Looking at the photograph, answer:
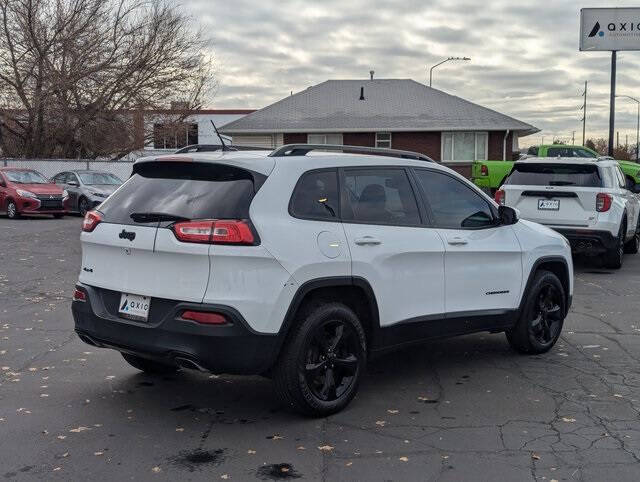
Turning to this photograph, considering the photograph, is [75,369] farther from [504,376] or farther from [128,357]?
[504,376]

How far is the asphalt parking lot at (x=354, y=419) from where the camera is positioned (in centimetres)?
445

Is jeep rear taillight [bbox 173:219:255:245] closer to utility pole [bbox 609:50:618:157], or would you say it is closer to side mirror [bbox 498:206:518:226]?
side mirror [bbox 498:206:518:226]

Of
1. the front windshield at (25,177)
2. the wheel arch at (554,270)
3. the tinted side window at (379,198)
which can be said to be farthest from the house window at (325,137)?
the tinted side window at (379,198)

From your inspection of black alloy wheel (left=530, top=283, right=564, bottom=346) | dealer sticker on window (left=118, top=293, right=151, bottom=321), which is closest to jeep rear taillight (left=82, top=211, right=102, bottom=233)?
dealer sticker on window (left=118, top=293, right=151, bottom=321)

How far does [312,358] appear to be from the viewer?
206 inches

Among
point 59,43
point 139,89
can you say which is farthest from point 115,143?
point 59,43

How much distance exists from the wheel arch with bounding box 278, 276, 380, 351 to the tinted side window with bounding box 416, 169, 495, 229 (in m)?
0.98

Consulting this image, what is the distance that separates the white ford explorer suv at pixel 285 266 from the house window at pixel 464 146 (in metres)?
32.9

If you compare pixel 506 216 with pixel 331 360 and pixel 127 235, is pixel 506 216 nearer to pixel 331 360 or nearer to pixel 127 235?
pixel 331 360

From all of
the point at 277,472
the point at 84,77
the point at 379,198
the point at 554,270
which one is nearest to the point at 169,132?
the point at 84,77

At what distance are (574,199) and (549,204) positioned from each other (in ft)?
1.25

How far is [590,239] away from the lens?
12.3 meters

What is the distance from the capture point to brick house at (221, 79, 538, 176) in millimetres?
37906

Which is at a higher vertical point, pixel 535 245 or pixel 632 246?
pixel 535 245
